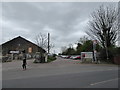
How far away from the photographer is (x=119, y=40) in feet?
109

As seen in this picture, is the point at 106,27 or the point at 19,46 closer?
the point at 106,27

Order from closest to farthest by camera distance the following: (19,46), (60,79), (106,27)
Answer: (60,79) → (106,27) → (19,46)

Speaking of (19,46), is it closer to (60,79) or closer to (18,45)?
(18,45)

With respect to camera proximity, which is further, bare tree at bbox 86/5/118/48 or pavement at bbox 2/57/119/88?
bare tree at bbox 86/5/118/48

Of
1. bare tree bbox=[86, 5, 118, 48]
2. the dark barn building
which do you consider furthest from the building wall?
bare tree bbox=[86, 5, 118, 48]

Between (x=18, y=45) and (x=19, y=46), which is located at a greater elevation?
(x=18, y=45)

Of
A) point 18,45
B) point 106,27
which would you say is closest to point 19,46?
point 18,45

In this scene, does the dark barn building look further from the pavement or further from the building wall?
the pavement

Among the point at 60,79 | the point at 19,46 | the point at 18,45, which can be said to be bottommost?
the point at 60,79

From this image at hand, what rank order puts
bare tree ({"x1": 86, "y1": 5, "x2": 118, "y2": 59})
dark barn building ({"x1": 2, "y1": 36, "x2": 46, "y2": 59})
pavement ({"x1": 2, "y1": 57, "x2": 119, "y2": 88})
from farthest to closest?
dark barn building ({"x1": 2, "y1": 36, "x2": 46, "y2": 59}) → bare tree ({"x1": 86, "y1": 5, "x2": 118, "y2": 59}) → pavement ({"x1": 2, "y1": 57, "x2": 119, "y2": 88})

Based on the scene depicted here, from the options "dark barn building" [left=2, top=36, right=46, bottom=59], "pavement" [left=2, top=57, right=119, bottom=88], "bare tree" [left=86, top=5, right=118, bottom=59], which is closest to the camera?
"pavement" [left=2, top=57, right=119, bottom=88]

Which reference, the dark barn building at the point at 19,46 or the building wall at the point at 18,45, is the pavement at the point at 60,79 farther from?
the building wall at the point at 18,45

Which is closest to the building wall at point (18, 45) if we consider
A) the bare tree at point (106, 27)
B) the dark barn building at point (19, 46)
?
the dark barn building at point (19, 46)

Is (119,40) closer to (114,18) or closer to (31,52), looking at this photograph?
(114,18)
